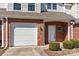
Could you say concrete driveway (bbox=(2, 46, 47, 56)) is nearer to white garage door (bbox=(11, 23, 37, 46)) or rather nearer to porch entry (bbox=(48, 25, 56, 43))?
white garage door (bbox=(11, 23, 37, 46))

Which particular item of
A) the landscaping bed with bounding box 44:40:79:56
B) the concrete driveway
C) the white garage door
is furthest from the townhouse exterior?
the landscaping bed with bounding box 44:40:79:56

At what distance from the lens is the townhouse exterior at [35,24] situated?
14359mm

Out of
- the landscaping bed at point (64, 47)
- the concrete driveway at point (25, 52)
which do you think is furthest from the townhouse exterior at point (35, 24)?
the landscaping bed at point (64, 47)

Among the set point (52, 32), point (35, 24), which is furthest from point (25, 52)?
point (52, 32)

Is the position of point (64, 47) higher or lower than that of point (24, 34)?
lower

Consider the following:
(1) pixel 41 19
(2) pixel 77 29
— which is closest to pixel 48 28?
(1) pixel 41 19

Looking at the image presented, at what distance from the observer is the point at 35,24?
15.0 m

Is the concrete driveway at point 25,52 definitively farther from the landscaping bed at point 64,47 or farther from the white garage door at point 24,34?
the white garage door at point 24,34

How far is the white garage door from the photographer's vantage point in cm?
1487

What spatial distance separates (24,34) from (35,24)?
3.87 feet

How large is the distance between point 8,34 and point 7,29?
0.39 m

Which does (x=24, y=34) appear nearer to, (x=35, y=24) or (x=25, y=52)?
(x=35, y=24)

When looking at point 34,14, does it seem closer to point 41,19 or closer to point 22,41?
point 41,19

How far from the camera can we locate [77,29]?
17.1 metres
